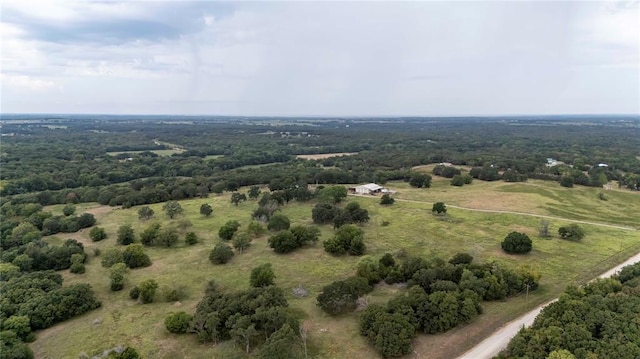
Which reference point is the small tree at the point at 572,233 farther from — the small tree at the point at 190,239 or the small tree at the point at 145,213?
the small tree at the point at 145,213

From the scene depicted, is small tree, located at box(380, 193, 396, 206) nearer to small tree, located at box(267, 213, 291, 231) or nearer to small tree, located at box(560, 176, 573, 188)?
small tree, located at box(267, 213, 291, 231)

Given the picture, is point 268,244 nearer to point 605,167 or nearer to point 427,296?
point 427,296

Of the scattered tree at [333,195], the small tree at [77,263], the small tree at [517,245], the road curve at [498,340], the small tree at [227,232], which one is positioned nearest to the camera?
the road curve at [498,340]

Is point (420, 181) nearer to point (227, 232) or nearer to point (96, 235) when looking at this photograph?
point (227, 232)

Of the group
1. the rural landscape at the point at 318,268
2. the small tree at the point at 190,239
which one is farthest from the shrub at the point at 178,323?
the small tree at the point at 190,239

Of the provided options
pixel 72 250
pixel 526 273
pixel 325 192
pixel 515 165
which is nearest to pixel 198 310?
pixel 72 250

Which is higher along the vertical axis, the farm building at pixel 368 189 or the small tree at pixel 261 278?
the small tree at pixel 261 278
